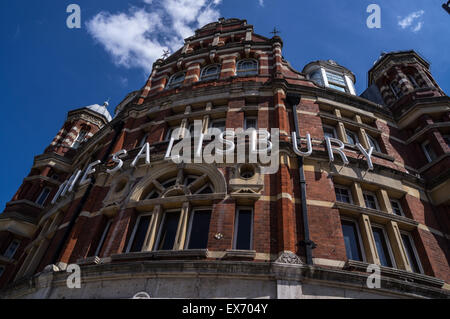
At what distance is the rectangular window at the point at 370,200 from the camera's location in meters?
11.4

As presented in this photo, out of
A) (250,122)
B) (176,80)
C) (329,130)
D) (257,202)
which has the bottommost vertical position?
(257,202)

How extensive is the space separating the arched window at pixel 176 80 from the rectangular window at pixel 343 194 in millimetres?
12541

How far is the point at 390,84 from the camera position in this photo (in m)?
19.3

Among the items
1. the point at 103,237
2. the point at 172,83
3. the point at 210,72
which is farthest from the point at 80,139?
the point at 103,237

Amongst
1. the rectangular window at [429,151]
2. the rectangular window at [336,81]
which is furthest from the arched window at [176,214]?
the rectangular window at [336,81]

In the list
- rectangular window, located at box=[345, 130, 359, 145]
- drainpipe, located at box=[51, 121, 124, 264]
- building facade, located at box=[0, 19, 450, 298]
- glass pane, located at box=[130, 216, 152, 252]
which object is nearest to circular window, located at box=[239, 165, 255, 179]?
building facade, located at box=[0, 19, 450, 298]

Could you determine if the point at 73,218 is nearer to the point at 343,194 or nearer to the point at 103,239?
the point at 103,239

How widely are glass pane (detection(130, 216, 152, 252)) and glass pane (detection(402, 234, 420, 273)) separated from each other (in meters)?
9.75

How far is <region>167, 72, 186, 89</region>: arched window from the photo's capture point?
63.3 feet

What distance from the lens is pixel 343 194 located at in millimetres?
11477

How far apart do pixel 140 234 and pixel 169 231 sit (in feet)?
4.04

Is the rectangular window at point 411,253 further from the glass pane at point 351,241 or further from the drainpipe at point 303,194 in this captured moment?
the drainpipe at point 303,194

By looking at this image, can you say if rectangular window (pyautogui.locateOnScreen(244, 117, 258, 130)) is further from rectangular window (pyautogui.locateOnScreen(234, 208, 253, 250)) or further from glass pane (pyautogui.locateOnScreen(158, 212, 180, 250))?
glass pane (pyautogui.locateOnScreen(158, 212, 180, 250))
